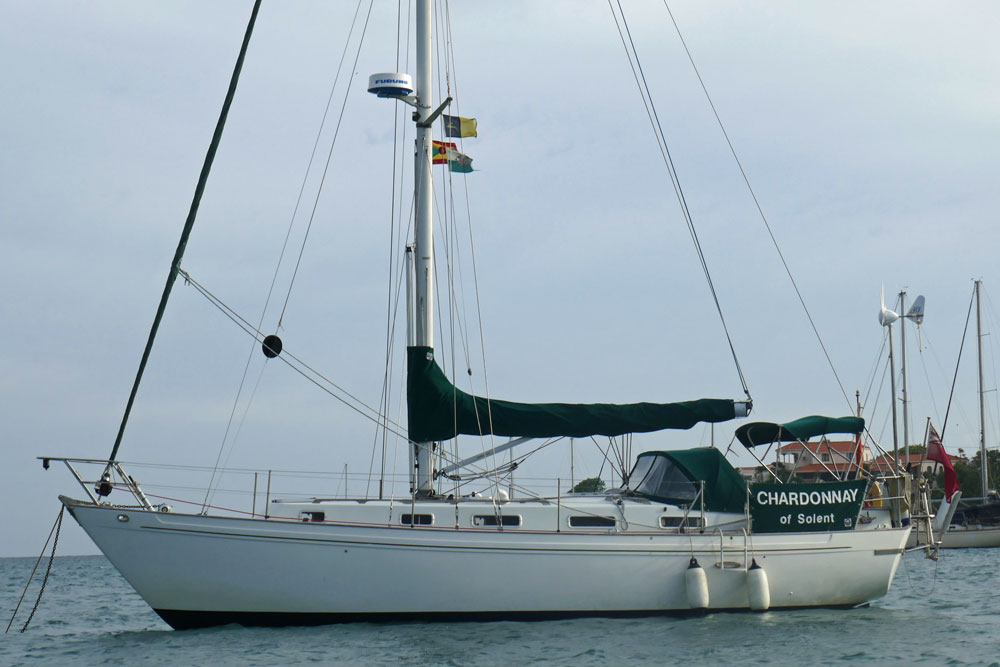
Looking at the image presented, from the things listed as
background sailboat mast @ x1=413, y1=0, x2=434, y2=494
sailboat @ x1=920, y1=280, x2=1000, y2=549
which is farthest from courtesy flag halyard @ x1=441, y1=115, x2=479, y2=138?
sailboat @ x1=920, y1=280, x2=1000, y2=549

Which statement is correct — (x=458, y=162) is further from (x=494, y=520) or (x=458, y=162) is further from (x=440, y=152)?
(x=494, y=520)

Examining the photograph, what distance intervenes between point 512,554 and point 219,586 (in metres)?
4.03

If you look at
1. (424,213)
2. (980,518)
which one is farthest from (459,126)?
(980,518)

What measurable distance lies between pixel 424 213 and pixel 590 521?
542 centimetres

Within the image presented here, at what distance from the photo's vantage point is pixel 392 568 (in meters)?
13.6

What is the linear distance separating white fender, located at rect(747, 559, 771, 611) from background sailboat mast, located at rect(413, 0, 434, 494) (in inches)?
195

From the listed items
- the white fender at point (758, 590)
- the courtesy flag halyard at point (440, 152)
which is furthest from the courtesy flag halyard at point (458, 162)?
the white fender at point (758, 590)

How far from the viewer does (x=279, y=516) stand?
14.0 meters

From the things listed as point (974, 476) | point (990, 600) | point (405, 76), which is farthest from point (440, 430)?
point (974, 476)

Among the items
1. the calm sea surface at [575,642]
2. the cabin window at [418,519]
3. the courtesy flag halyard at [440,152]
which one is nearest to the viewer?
the calm sea surface at [575,642]

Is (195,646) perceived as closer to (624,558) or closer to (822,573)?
(624,558)

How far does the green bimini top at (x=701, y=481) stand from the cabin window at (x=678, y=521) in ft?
0.78

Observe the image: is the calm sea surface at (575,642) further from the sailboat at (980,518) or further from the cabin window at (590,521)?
the sailboat at (980,518)

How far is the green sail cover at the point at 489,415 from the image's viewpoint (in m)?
14.8
